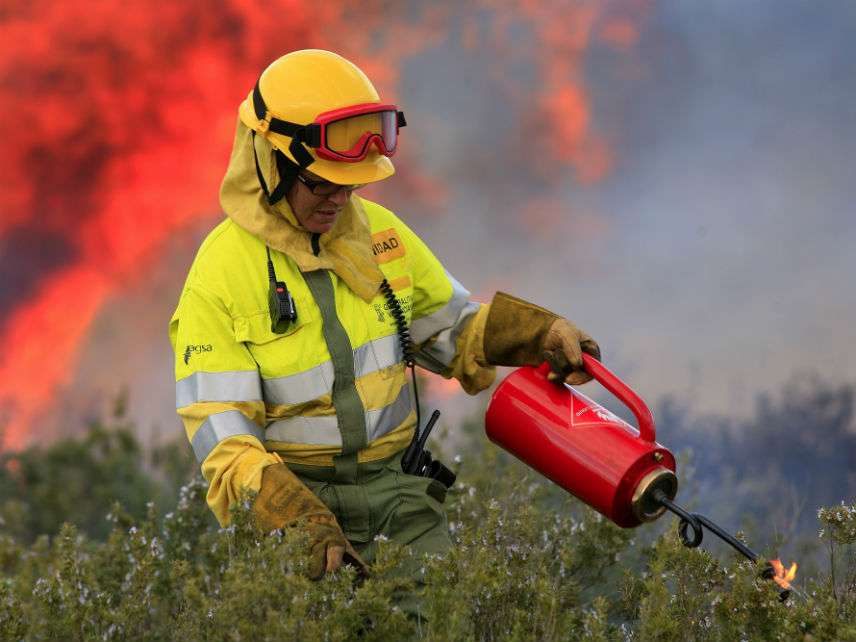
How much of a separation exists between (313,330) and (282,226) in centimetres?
38

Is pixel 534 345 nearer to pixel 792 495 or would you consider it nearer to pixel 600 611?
pixel 600 611

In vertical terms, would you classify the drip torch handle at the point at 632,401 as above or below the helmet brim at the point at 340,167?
below

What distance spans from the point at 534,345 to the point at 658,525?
6.60ft

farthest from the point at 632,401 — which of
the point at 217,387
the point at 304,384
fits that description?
the point at 217,387

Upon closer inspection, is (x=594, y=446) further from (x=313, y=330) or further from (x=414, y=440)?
(x=313, y=330)

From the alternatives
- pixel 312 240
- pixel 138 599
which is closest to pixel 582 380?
pixel 312 240

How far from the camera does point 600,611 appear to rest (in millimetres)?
3162

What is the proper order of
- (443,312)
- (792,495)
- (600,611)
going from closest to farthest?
(600,611) < (443,312) < (792,495)

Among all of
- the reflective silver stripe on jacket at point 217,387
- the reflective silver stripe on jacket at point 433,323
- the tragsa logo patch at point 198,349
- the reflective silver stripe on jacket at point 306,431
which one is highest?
the reflective silver stripe on jacket at point 433,323

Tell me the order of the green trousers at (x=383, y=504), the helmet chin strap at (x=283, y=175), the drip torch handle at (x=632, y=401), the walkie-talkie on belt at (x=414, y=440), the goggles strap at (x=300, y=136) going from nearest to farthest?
the drip torch handle at (x=632, y=401) < the goggles strap at (x=300, y=136) < the helmet chin strap at (x=283, y=175) < the green trousers at (x=383, y=504) < the walkie-talkie on belt at (x=414, y=440)

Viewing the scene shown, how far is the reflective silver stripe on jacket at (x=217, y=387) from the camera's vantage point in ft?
12.2

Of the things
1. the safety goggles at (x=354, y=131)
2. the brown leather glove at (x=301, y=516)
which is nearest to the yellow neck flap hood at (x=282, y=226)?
the safety goggles at (x=354, y=131)

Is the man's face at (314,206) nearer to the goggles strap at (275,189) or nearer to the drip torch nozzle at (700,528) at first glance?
the goggles strap at (275,189)

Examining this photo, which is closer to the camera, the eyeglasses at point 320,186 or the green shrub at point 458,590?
the green shrub at point 458,590
